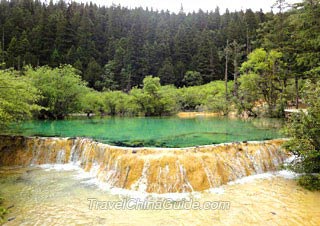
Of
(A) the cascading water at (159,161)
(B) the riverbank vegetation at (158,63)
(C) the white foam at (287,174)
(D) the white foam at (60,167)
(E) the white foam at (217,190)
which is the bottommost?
(E) the white foam at (217,190)

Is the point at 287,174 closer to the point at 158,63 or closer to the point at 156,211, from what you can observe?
the point at 156,211

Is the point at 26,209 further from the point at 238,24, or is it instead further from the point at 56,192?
the point at 238,24

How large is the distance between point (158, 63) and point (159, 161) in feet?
144

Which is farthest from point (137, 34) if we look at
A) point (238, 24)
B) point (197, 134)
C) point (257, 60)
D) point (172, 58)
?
point (197, 134)

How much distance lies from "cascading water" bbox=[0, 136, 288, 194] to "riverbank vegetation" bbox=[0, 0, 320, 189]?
5.71 feet

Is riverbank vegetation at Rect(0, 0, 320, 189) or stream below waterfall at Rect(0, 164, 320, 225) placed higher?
riverbank vegetation at Rect(0, 0, 320, 189)

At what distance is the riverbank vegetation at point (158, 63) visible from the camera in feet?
58.1

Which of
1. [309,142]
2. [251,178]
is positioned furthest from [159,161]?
[309,142]

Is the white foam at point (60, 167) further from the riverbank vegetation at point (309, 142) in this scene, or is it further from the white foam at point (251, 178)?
the riverbank vegetation at point (309, 142)

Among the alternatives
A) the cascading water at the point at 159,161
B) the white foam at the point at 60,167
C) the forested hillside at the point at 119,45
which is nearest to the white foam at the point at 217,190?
the cascading water at the point at 159,161

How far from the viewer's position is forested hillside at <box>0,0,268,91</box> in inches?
1752

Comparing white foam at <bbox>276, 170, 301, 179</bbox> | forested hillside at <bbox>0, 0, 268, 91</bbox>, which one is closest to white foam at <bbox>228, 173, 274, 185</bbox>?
white foam at <bbox>276, 170, 301, 179</bbox>

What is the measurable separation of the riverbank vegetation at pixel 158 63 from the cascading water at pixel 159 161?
5.71 feet

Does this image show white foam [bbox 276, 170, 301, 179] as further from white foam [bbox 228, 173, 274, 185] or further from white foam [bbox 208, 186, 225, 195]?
white foam [bbox 208, 186, 225, 195]
